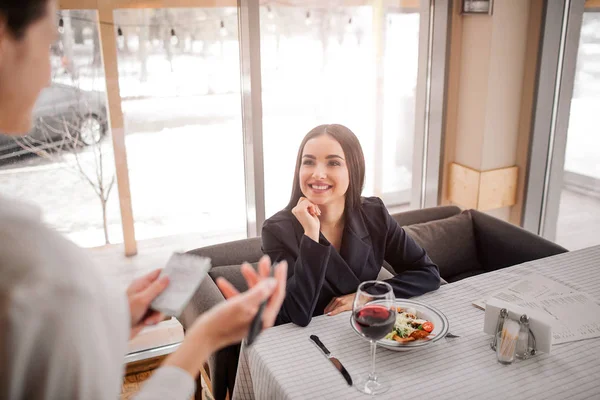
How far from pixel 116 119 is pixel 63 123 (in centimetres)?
24

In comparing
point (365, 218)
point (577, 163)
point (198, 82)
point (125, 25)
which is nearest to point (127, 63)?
point (125, 25)

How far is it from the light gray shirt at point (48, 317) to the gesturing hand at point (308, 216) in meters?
1.23

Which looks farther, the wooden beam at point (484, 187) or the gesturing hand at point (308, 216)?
the wooden beam at point (484, 187)

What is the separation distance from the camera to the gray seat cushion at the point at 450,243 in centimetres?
273

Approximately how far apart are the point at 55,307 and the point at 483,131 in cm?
331

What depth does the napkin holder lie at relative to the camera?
1.42m

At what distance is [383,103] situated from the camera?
3625mm

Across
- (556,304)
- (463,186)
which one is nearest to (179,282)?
(556,304)

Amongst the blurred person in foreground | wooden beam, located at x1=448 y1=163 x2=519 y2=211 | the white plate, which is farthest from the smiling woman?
wooden beam, located at x1=448 y1=163 x2=519 y2=211

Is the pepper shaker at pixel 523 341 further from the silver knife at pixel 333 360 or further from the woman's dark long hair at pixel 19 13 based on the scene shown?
the woman's dark long hair at pixel 19 13

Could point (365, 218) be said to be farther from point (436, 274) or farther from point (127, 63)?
point (127, 63)

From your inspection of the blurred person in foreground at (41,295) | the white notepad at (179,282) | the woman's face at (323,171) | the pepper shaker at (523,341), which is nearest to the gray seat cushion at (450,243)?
the woman's face at (323,171)

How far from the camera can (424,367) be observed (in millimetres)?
1409

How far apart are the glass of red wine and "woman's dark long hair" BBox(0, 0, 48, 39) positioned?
36.2 inches
